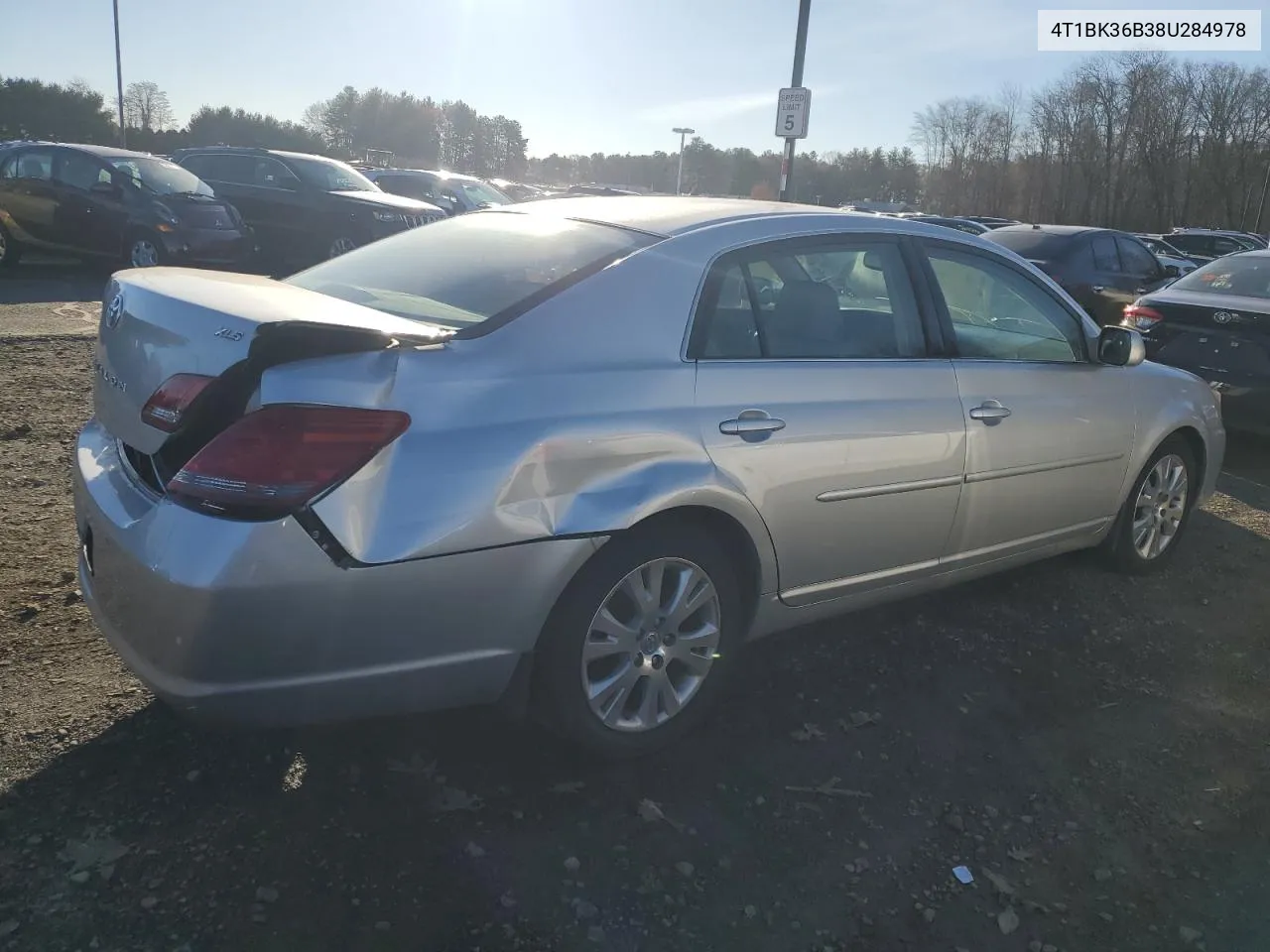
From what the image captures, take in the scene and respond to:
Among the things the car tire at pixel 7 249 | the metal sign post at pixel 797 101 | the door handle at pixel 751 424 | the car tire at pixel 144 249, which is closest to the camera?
the door handle at pixel 751 424

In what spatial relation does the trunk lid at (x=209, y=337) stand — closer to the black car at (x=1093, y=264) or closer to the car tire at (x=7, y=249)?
the black car at (x=1093, y=264)

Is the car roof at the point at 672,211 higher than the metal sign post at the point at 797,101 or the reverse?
the reverse

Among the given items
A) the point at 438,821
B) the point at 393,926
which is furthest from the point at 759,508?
the point at 393,926

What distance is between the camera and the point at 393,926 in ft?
7.54

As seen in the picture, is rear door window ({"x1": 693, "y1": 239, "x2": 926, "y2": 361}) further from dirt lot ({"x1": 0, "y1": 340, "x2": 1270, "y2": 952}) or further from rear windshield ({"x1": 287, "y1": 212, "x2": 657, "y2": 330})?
dirt lot ({"x1": 0, "y1": 340, "x2": 1270, "y2": 952})

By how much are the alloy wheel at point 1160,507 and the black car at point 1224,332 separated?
2360 millimetres

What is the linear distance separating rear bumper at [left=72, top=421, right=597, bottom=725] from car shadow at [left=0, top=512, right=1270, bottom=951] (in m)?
0.37

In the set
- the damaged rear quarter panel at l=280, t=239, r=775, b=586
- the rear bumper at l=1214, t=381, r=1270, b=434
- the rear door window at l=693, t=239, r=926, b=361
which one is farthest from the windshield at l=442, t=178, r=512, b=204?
the damaged rear quarter panel at l=280, t=239, r=775, b=586

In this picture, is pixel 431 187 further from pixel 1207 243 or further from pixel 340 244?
pixel 1207 243

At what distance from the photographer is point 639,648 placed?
294 cm

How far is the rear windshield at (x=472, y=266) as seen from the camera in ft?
9.69

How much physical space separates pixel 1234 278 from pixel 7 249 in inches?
516

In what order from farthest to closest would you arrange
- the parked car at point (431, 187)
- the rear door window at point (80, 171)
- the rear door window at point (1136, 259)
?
the parked car at point (431, 187) < the rear door window at point (80, 171) < the rear door window at point (1136, 259)

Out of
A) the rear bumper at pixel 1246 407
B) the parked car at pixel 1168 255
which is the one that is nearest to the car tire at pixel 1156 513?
the rear bumper at pixel 1246 407
